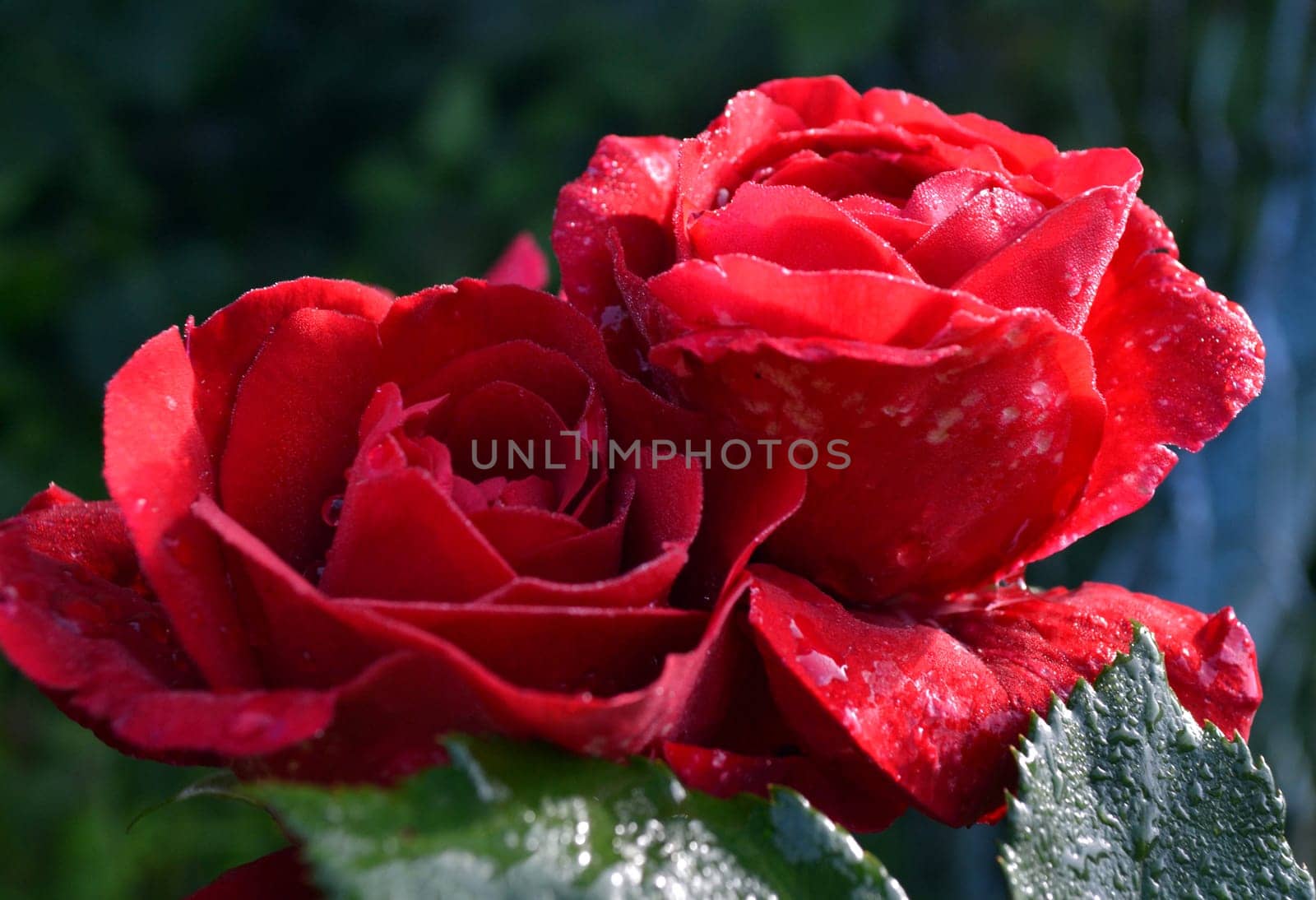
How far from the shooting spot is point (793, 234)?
0.44 m

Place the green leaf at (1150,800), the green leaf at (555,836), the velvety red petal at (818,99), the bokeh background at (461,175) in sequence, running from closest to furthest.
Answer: the green leaf at (555,836) < the green leaf at (1150,800) < the velvety red petal at (818,99) < the bokeh background at (461,175)

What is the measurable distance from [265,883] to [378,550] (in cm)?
17

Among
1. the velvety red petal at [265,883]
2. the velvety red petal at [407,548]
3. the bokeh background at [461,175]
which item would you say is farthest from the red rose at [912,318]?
the bokeh background at [461,175]

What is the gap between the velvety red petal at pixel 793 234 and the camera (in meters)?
0.43

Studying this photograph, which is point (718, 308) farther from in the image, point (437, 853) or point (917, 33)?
point (917, 33)

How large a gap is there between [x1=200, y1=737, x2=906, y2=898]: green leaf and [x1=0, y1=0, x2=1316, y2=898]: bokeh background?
4.53ft

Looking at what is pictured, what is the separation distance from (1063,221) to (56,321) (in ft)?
7.53

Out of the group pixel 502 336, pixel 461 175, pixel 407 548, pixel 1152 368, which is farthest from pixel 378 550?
pixel 461 175

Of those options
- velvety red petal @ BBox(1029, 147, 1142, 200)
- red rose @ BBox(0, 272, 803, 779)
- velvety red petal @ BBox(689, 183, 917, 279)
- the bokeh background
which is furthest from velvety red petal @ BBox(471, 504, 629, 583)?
the bokeh background

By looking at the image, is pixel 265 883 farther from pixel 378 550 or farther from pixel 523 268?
pixel 523 268

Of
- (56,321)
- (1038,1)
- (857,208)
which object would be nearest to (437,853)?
(857,208)

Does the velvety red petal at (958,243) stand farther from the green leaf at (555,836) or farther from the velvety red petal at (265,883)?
the velvety red petal at (265,883)

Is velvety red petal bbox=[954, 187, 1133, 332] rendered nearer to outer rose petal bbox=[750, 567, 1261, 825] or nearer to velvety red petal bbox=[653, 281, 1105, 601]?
velvety red petal bbox=[653, 281, 1105, 601]

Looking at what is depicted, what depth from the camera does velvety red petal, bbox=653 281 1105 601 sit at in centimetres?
42
